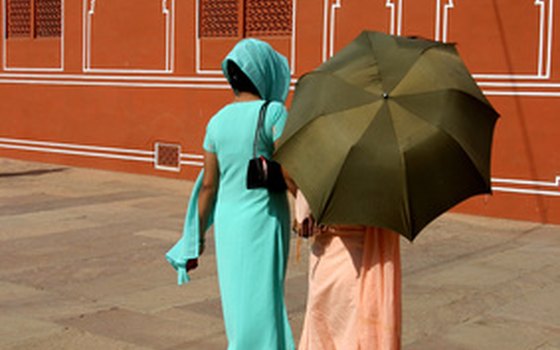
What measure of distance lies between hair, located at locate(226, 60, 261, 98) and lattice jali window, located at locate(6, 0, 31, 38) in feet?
44.5

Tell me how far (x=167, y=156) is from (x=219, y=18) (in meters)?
2.37

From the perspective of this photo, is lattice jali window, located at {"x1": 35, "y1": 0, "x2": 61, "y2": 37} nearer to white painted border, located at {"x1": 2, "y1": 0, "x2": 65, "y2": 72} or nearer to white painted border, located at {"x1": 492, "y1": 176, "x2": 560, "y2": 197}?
white painted border, located at {"x1": 2, "y1": 0, "x2": 65, "y2": 72}

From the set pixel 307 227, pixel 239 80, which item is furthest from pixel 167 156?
pixel 307 227

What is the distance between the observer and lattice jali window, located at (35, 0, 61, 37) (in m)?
16.4

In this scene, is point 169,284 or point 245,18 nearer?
point 169,284

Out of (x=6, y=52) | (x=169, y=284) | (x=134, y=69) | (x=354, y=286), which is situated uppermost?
(x=6, y=52)

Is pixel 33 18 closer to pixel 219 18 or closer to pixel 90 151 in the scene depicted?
pixel 90 151

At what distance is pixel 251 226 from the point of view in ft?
13.5

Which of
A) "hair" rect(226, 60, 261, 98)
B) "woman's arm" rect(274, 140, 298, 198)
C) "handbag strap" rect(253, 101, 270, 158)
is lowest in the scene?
"woman's arm" rect(274, 140, 298, 198)

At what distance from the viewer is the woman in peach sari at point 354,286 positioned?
3762 mm

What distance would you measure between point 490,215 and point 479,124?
→ 773 centimetres

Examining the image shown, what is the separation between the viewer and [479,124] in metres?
3.66

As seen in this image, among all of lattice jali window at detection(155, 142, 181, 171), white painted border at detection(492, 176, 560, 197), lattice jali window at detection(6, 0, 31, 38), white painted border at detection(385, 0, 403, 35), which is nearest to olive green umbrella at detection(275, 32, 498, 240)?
white painted border at detection(492, 176, 560, 197)

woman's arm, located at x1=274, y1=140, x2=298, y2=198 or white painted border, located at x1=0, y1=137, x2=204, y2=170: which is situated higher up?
woman's arm, located at x1=274, y1=140, x2=298, y2=198
